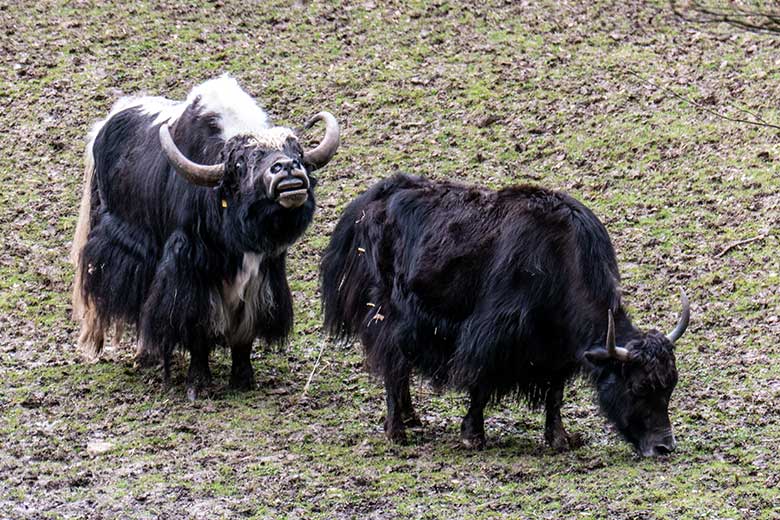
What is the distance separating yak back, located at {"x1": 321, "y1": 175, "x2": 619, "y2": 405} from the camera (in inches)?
276

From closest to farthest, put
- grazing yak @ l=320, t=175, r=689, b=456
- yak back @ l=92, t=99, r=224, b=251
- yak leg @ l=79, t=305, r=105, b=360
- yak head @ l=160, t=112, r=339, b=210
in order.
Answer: grazing yak @ l=320, t=175, r=689, b=456 < yak head @ l=160, t=112, r=339, b=210 < yak back @ l=92, t=99, r=224, b=251 < yak leg @ l=79, t=305, r=105, b=360

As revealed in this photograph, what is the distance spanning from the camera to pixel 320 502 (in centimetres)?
632

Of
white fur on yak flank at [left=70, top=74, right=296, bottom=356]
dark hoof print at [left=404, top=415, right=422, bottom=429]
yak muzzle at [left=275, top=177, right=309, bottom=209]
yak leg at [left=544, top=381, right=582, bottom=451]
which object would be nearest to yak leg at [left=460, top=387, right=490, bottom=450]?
yak leg at [left=544, top=381, right=582, bottom=451]

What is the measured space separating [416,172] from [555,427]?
15.4 ft

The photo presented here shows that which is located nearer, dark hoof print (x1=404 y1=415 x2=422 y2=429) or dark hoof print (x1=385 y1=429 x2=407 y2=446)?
dark hoof print (x1=385 y1=429 x2=407 y2=446)

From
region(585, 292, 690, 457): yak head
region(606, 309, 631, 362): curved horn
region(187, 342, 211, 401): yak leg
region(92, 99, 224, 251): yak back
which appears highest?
region(92, 99, 224, 251): yak back

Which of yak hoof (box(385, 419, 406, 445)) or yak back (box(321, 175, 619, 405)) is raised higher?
yak back (box(321, 175, 619, 405))

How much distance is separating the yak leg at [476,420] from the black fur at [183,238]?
1.62 m

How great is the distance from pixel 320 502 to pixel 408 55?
8.18 metres

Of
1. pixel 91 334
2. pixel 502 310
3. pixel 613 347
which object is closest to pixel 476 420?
pixel 502 310

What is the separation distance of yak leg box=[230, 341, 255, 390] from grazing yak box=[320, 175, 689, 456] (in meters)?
0.98

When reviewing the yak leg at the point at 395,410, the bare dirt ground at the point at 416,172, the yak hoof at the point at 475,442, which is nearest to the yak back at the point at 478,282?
the yak leg at the point at 395,410

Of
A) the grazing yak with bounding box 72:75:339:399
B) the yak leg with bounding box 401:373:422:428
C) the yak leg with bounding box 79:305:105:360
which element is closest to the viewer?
the yak leg with bounding box 401:373:422:428

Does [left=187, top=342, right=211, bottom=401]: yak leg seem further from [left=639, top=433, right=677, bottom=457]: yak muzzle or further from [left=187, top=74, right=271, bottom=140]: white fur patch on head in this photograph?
[left=639, top=433, right=677, bottom=457]: yak muzzle
